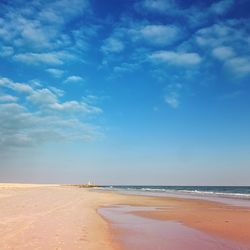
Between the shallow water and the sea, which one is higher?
the sea

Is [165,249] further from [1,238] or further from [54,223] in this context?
[54,223]

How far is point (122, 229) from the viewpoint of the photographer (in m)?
14.3

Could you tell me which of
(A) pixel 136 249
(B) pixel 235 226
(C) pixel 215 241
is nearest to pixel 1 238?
(A) pixel 136 249

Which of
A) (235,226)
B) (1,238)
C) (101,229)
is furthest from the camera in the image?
(235,226)

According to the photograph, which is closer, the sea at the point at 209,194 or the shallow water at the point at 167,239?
the shallow water at the point at 167,239

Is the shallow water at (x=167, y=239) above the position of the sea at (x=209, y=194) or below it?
below

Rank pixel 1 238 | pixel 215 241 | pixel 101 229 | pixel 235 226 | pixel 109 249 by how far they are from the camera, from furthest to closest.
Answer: pixel 235 226 < pixel 101 229 < pixel 215 241 < pixel 1 238 < pixel 109 249

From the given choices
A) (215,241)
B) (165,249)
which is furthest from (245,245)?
(165,249)

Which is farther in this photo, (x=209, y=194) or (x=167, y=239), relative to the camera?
(x=209, y=194)

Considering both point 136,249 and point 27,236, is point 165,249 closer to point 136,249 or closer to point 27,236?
point 136,249

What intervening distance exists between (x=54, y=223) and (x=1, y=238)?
163 inches

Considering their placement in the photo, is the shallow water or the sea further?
the sea

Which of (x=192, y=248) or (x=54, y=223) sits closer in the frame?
(x=192, y=248)

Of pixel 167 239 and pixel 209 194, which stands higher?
pixel 209 194
